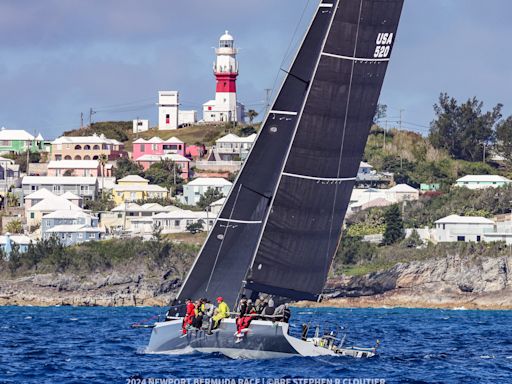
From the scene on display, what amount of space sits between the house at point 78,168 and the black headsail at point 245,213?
3496 inches

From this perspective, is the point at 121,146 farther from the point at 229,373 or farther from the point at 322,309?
the point at 229,373

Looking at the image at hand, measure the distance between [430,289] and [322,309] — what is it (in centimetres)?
986

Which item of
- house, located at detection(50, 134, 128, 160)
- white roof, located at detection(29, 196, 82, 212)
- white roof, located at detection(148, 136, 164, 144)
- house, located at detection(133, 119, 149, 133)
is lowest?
white roof, located at detection(29, 196, 82, 212)

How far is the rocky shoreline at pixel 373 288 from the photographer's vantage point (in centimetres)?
8662

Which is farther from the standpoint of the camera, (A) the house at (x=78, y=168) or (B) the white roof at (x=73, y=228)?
(A) the house at (x=78, y=168)

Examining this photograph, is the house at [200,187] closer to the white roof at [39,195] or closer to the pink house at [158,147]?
the white roof at [39,195]

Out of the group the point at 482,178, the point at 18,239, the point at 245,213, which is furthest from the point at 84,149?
the point at 245,213

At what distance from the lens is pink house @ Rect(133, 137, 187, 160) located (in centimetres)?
12762

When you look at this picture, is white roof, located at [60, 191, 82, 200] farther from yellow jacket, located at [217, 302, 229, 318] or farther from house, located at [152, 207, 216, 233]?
yellow jacket, located at [217, 302, 229, 318]

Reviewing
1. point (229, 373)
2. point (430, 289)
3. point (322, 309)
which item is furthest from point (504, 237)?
point (229, 373)

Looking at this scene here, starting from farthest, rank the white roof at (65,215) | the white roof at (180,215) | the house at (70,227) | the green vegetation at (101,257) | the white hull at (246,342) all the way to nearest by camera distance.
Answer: the white roof at (65,215)
the white roof at (180,215)
the house at (70,227)
the green vegetation at (101,257)
the white hull at (246,342)

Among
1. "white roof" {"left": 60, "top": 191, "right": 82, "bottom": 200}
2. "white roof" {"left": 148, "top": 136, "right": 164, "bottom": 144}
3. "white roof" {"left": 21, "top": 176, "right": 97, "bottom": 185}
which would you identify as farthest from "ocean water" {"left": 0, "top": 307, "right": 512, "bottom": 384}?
"white roof" {"left": 148, "top": 136, "right": 164, "bottom": 144}

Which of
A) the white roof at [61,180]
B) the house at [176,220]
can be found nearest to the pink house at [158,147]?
the white roof at [61,180]

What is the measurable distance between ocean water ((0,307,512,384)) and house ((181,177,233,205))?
179ft
